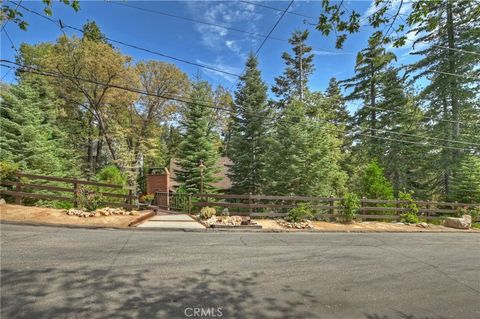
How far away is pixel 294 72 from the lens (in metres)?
30.6

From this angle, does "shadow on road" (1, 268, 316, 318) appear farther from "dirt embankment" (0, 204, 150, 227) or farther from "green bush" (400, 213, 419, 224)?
"green bush" (400, 213, 419, 224)

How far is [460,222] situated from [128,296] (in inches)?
623

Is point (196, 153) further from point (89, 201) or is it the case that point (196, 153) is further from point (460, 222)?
point (460, 222)

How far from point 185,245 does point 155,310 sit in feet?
10.8

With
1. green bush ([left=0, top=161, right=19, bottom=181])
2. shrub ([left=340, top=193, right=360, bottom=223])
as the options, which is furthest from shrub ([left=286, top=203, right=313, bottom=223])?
green bush ([left=0, top=161, right=19, bottom=181])

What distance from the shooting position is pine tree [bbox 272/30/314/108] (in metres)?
29.0

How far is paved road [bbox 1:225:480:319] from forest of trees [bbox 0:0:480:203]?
8.05m

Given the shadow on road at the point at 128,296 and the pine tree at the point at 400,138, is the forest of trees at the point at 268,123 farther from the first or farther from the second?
the shadow on road at the point at 128,296

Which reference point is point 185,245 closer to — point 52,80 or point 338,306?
point 338,306

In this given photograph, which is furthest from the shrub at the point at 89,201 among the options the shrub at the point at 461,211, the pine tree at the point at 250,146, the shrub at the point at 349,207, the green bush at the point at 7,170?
the shrub at the point at 461,211

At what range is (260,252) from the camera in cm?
631

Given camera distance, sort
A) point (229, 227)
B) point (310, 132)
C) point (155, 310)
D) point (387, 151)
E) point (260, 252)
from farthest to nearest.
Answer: point (387, 151), point (310, 132), point (229, 227), point (260, 252), point (155, 310)

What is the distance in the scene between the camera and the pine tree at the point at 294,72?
29.0 meters

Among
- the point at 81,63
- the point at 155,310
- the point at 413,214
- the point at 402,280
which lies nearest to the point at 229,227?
the point at 402,280
